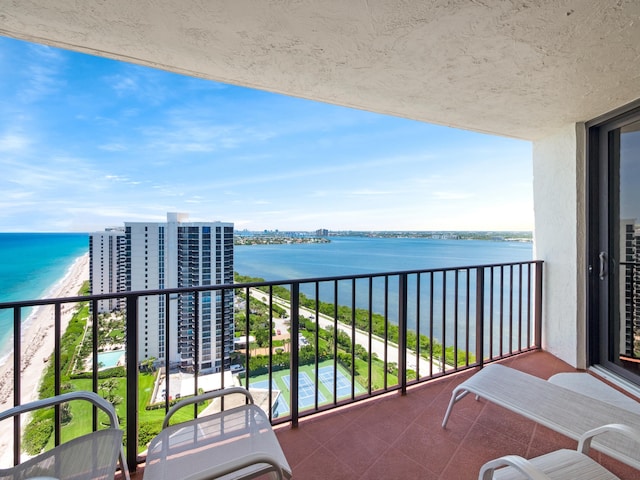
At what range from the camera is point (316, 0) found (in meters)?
1.40

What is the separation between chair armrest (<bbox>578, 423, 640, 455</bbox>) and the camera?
1.10 metres

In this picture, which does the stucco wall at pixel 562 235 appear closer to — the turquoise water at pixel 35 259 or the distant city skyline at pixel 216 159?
the distant city skyline at pixel 216 159

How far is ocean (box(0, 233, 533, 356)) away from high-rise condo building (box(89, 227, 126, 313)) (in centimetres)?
286

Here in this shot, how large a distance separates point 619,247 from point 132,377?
4260mm

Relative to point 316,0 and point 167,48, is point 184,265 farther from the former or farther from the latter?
point 316,0

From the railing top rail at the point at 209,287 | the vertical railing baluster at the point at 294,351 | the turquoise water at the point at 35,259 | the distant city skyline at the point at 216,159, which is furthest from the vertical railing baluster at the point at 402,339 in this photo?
the turquoise water at the point at 35,259

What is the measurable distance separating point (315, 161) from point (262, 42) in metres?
13.8

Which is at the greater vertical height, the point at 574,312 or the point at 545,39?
the point at 545,39

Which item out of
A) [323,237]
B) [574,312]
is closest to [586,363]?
[574,312]

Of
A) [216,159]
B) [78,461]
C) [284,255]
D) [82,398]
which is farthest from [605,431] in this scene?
[216,159]

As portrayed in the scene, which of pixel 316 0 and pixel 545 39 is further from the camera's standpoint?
pixel 545 39

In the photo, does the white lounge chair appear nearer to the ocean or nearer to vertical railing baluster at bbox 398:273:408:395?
vertical railing baluster at bbox 398:273:408:395

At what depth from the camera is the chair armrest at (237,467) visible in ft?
2.71

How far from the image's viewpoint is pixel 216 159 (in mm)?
14844
